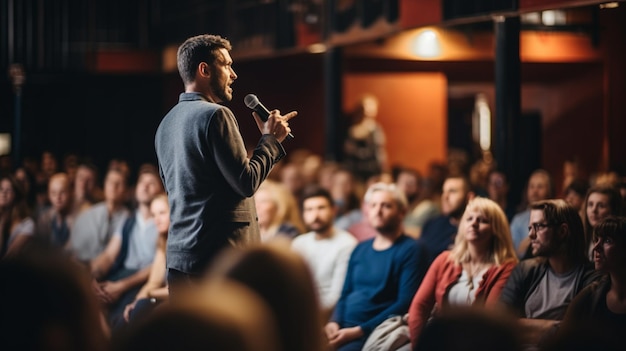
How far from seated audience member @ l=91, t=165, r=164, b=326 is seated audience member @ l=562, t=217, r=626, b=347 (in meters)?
3.10

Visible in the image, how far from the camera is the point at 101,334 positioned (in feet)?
3.95

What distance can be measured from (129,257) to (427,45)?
5814 mm

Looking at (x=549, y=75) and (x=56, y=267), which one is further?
(x=549, y=75)

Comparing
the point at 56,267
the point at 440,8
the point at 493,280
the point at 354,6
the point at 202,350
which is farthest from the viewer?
the point at 354,6

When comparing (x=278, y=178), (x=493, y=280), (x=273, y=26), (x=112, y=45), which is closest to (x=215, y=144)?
(x=493, y=280)

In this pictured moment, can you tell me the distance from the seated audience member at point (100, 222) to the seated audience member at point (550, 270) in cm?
320

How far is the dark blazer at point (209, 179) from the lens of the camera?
3072mm

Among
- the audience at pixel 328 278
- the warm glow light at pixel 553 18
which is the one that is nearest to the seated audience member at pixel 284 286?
the audience at pixel 328 278

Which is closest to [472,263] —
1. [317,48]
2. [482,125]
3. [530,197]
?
[530,197]

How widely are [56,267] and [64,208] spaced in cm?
600

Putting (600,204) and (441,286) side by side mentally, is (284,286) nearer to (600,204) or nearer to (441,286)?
(441,286)

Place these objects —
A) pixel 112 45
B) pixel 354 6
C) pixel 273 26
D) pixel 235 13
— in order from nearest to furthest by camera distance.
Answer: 1. pixel 354 6
2. pixel 273 26
3. pixel 235 13
4. pixel 112 45

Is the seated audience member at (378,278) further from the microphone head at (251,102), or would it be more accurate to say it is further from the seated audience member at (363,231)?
the microphone head at (251,102)

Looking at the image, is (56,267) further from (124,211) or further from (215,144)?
(124,211)
